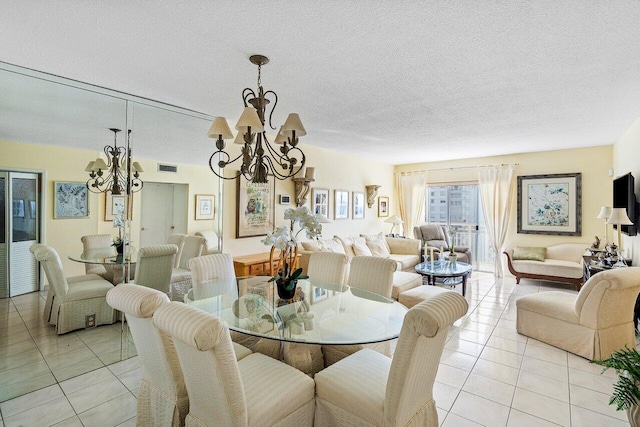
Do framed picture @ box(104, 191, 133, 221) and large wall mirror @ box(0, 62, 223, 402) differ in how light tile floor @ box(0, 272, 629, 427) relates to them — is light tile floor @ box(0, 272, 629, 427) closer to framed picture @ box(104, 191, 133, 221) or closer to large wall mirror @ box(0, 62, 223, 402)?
large wall mirror @ box(0, 62, 223, 402)

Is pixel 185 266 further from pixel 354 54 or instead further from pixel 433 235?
pixel 433 235

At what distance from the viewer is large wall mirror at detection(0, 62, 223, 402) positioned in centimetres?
251

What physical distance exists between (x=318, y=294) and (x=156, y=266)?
1.79m

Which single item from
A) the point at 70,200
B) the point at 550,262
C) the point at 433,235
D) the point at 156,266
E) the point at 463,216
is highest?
the point at 70,200

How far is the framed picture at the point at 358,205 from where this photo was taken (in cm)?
637

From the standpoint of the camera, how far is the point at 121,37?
202 cm

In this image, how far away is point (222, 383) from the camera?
138 cm

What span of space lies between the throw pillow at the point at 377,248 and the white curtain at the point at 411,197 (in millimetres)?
1686

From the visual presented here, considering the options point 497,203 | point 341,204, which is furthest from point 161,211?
point 497,203

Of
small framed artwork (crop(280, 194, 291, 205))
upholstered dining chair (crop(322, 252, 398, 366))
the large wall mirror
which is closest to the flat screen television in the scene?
Answer: upholstered dining chair (crop(322, 252, 398, 366))

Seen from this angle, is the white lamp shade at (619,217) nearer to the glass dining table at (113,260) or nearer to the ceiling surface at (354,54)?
the ceiling surface at (354,54)

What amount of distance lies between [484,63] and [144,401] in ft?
10.6

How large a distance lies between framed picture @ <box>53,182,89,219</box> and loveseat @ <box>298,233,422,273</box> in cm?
256

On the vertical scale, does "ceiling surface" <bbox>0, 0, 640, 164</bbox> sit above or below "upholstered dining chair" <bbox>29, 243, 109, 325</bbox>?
above
